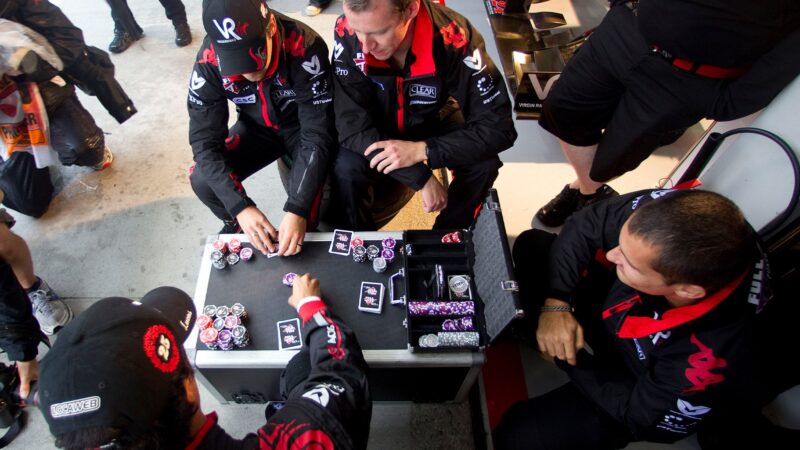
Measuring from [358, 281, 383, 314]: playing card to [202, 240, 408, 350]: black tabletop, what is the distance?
19 millimetres

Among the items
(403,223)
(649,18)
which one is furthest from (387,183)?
(649,18)

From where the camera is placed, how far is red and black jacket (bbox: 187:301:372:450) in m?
0.93

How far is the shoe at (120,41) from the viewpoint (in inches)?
118

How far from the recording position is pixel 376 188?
1.83 m

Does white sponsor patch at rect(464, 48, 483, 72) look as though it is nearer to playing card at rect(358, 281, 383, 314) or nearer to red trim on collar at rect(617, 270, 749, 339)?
playing card at rect(358, 281, 383, 314)

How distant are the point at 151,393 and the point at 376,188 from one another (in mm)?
1180

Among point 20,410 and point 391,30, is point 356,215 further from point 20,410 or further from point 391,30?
point 20,410

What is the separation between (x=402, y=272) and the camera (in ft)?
4.83

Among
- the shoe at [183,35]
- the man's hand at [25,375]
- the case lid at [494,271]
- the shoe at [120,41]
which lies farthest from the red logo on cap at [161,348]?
the shoe at [120,41]

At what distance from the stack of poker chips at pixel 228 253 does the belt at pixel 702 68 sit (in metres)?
1.55

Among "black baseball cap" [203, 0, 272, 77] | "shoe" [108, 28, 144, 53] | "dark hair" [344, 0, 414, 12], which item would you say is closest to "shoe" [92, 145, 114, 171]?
"shoe" [108, 28, 144, 53]

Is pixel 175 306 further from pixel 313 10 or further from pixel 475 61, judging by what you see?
pixel 313 10

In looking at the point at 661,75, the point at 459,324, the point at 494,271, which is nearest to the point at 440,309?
the point at 459,324

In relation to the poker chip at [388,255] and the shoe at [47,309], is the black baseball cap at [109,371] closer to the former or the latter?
the poker chip at [388,255]
